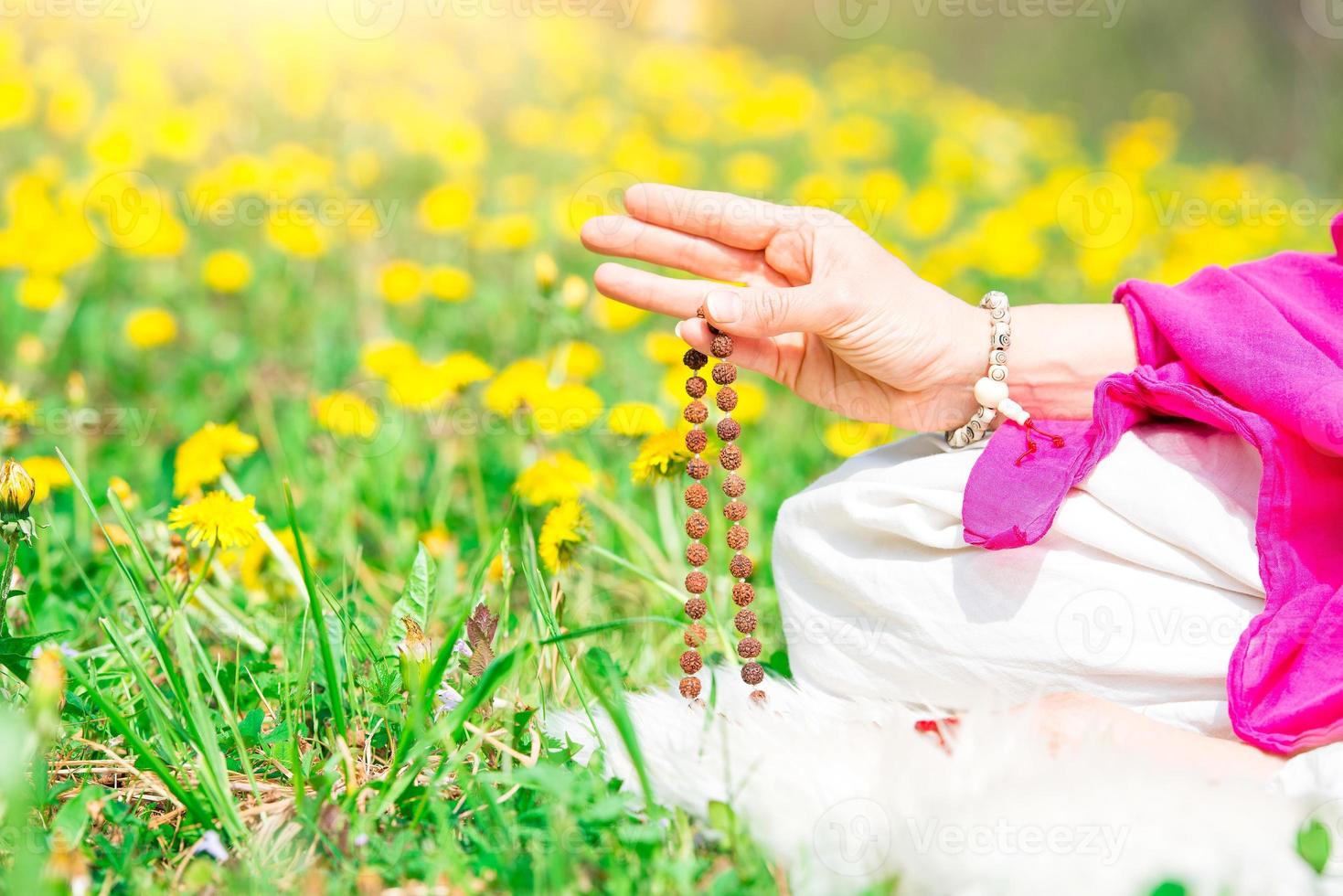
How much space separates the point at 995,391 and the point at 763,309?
30cm

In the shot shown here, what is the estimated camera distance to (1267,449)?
Answer: 108 cm

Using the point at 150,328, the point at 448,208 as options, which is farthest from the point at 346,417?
the point at 448,208

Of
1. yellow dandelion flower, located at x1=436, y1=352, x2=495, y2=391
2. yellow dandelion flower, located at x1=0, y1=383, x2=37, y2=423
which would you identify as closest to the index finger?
yellow dandelion flower, located at x1=436, y1=352, x2=495, y2=391

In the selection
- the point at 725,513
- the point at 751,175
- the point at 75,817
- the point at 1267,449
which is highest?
the point at 751,175

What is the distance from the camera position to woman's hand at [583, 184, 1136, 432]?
121 centimetres

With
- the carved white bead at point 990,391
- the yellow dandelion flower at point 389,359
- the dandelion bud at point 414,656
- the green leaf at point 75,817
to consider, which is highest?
the carved white bead at point 990,391

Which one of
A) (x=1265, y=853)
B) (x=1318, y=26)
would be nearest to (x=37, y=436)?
(x=1265, y=853)

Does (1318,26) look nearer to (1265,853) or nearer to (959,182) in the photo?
(959,182)

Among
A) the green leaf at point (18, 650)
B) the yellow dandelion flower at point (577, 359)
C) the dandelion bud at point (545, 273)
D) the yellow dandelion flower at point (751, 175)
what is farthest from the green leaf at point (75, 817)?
the yellow dandelion flower at point (751, 175)

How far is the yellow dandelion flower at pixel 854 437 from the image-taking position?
1.84m

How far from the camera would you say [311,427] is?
6.46ft

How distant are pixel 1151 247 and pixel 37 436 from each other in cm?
265

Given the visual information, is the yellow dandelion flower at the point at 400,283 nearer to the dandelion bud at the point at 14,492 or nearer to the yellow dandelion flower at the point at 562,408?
the yellow dandelion flower at the point at 562,408

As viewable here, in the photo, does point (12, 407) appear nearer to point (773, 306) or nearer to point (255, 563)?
point (255, 563)
